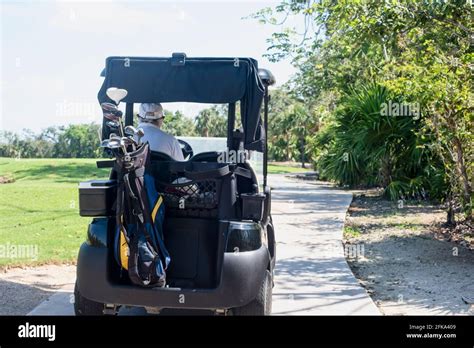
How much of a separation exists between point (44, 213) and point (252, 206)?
27.6ft

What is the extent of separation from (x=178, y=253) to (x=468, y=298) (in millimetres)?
3225

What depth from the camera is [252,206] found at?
4.34 m

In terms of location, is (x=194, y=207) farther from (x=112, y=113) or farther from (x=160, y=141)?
(x=112, y=113)

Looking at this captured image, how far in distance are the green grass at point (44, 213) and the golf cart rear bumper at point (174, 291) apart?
3.39 meters

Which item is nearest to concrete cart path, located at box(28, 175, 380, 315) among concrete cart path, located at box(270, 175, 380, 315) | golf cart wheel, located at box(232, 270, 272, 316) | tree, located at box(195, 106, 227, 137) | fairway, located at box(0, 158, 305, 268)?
concrete cart path, located at box(270, 175, 380, 315)

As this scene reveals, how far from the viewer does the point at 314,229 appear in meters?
10.9

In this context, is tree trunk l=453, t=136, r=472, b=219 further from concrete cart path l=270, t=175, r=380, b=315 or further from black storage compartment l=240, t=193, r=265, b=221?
black storage compartment l=240, t=193, r=265, b=221

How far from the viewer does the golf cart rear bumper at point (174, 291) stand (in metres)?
4.11

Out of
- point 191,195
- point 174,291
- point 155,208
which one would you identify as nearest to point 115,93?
point 155,208

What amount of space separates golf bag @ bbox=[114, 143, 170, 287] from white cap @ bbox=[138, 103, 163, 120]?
2.71 ft

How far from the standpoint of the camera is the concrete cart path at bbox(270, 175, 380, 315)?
227 inches

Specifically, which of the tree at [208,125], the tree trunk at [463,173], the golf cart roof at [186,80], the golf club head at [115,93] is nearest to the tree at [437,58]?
the tree trunk at [463,173]
